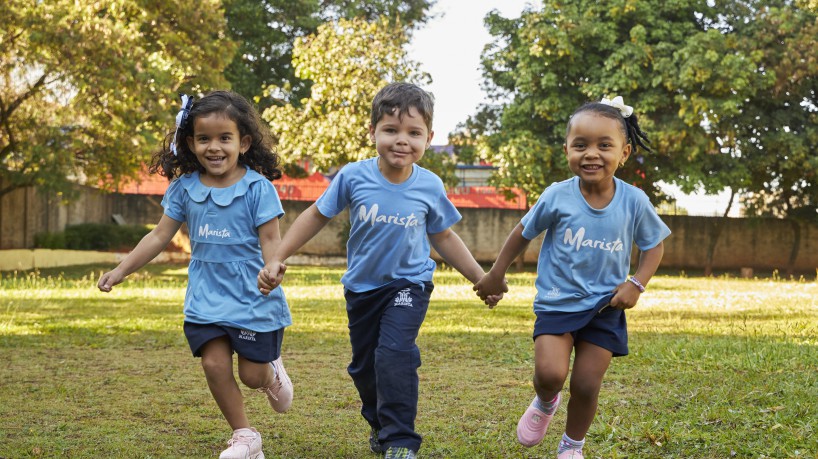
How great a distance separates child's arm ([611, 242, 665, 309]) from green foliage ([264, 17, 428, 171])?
63.6 ft

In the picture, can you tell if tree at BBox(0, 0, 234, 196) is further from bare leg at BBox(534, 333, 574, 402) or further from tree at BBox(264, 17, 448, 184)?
bare leg at BBox(534, 333, 574, 402)

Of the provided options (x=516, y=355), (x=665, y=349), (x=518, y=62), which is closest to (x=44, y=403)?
(x=516, y=355)

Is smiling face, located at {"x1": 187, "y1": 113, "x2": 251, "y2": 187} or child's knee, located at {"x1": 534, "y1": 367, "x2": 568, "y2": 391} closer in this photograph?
child's knee, located at {"x1": 534, "y1": 367, "x2": 568, "y2": 391}

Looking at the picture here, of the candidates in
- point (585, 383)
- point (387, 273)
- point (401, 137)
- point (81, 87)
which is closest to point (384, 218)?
point (387, 273)

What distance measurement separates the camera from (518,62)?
2755 centimetres

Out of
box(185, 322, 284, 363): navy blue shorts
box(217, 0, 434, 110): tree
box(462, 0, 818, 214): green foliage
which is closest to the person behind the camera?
box(185, 322, 284, 363): navy blue shorts

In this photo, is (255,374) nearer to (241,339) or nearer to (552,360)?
(241,339)

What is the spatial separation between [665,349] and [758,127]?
1990 centimetres

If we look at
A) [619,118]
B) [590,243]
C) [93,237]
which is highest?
[619,118]

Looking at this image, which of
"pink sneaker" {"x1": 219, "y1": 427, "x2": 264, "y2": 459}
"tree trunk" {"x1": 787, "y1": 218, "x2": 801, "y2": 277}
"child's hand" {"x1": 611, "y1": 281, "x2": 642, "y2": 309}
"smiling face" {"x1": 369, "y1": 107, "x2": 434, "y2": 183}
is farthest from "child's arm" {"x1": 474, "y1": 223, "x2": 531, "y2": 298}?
"tree trunk" {"x1": 787, "y1": 218, "x2": 801, "y2": 277}

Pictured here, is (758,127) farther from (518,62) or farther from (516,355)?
(516,355)

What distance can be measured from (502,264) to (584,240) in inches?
18.1

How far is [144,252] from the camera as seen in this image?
4773 millimetres

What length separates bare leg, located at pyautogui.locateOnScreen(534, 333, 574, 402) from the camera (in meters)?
4.41
